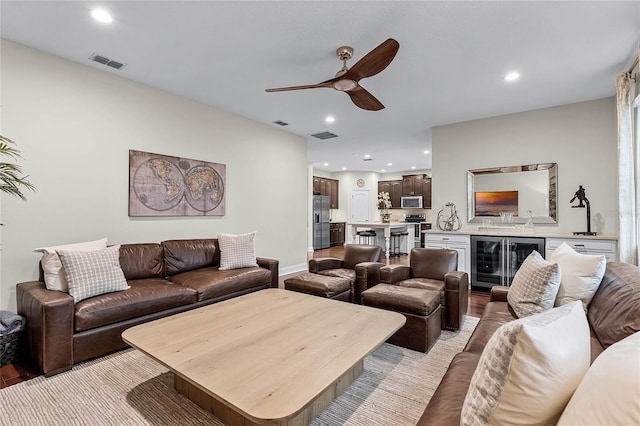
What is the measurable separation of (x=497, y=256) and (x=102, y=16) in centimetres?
539

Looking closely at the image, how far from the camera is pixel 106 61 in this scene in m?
3.14

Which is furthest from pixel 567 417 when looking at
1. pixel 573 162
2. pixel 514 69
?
pixel 573 162

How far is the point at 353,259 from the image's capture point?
4090mm

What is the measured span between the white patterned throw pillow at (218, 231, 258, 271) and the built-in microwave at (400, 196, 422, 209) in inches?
293

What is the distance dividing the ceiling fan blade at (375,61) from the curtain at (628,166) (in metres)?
2.80

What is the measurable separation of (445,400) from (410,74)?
127 inches

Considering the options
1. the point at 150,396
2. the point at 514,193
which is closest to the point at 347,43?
the point at 150,396

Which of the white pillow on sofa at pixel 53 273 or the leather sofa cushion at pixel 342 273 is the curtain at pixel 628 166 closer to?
the leather sofa cushion at pixel 342 273

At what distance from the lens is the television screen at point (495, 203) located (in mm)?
4887

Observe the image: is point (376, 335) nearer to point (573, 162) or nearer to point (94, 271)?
point (94, 271)

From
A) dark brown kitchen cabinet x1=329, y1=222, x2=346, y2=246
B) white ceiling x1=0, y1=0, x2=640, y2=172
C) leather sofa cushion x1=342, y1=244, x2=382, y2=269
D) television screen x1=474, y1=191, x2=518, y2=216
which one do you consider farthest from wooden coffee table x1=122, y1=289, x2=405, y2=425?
dark brown kitchen cabinet x1=329, y1=222, x2=346, y2=246

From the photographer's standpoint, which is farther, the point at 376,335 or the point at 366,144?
the point at 366,144

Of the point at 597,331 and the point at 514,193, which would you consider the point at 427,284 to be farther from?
the point at 514,193

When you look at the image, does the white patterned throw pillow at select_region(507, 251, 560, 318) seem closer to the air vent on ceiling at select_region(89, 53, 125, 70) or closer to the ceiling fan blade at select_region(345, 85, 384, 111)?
the ceiling fan blade at select_region(345, 85, 384, 111)
